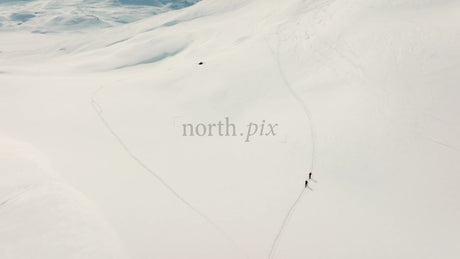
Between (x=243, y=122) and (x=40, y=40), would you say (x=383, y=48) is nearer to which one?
(x=243, y=122)

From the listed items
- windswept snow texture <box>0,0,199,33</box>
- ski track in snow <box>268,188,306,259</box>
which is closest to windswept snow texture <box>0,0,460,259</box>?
ski track in snow <box>268,188,306,259</box>

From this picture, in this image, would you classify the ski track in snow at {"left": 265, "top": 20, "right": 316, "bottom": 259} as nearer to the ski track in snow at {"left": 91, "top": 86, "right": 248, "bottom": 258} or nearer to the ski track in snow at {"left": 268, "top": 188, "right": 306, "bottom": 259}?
the ski track in snow at {"left": 268, "top": 188, "right": 306, "bottom": 259}

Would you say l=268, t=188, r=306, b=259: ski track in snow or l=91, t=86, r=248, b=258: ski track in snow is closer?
l=268, t=188, r=306, b=259: ski track in snow

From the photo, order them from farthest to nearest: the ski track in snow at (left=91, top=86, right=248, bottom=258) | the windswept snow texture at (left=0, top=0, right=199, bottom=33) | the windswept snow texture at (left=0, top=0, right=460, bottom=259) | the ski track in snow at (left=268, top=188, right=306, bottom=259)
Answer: the windswept snow texture at (left=0, top=0, right=199, bottom=33) < the ski track in snow at (left=91, top=86, right=248, bottom=258) < the windswept snow texture at (left=0, top=0, right=460, bottom=259) < the ski track in snow at (left=268, top=188, right=306, bottom=259)

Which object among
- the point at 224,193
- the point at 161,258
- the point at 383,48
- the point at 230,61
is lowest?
the point at 161,258

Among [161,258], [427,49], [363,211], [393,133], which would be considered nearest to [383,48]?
[427,49]

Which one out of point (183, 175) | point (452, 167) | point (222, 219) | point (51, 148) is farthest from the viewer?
point (51, 148)

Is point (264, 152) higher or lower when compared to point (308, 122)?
lower

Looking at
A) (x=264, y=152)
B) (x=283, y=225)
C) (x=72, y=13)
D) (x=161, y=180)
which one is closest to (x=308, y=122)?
(x=264, y=152)

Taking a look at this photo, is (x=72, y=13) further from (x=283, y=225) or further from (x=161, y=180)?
(x=283, y=225)
